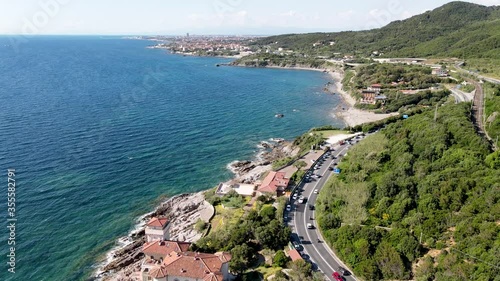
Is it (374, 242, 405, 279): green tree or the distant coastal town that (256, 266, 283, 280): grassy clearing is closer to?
the distant coastal town

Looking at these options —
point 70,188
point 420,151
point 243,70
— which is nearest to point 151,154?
point 70,188

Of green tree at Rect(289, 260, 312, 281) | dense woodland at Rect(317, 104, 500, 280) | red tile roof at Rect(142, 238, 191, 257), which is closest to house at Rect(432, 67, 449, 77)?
dense woodland at Rect(317, 104, 500, 280)

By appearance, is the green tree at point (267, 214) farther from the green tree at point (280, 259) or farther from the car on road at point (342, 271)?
the car on road at point (342, 271)

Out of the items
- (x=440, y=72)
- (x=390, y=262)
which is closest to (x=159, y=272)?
(x=390, y=262)

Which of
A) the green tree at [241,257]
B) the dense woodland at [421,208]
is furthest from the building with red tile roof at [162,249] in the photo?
the dense woodland at [421,208]

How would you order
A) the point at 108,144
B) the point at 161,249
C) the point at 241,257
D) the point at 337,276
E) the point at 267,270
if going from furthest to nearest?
the point at 108,144
the point at 161,249
the point at 241,257
the point at 267,270
the point at 337,276

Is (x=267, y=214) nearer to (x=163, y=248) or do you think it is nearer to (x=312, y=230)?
(x=312, y=230)
